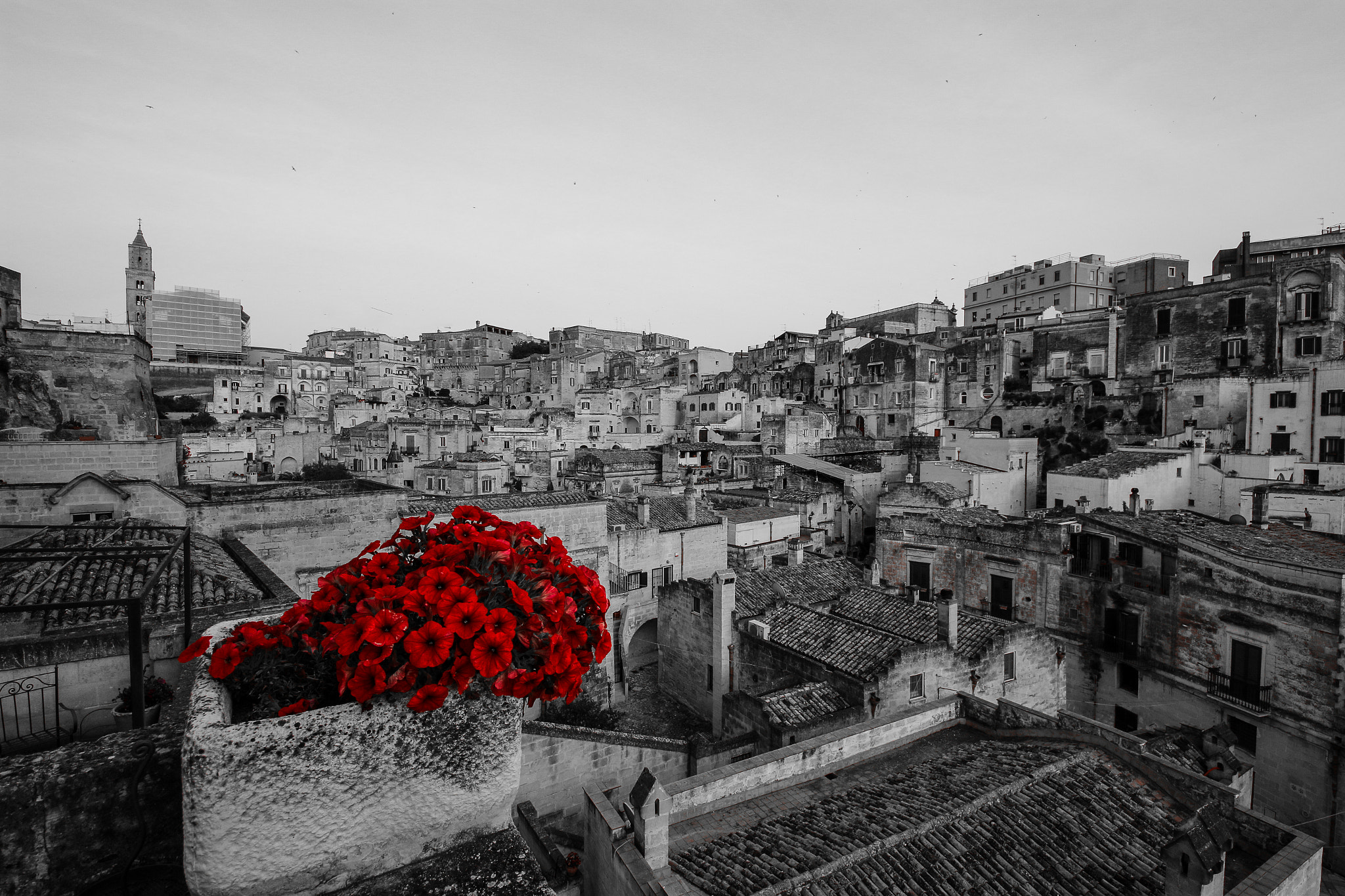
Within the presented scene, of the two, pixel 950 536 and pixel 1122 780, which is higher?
pixel 950 536

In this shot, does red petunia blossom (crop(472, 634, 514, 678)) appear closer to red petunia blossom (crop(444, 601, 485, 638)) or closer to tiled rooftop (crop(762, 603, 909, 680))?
red petunia blossom (crop(444, 601, 485, 638))

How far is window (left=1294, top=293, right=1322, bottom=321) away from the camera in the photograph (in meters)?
35.6

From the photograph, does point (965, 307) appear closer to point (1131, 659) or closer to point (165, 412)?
point (1131, 659)

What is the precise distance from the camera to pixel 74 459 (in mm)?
12508

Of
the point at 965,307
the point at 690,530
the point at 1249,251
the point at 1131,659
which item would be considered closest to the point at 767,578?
the point at 690,530

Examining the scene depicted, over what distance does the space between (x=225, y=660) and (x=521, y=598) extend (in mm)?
1158

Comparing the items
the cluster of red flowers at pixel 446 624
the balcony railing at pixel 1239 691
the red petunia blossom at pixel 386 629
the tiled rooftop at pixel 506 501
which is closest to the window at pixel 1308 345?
the balcony railing at pixel 1239 691

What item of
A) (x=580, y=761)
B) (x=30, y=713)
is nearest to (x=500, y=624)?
(x=30, y=713)

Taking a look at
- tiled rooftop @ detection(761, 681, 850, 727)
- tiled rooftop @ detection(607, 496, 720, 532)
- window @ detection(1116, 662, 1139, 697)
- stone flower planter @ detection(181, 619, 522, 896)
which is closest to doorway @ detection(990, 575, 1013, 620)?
window @ detection(1116, 662, 1139, 697)

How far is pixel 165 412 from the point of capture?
6103 cm

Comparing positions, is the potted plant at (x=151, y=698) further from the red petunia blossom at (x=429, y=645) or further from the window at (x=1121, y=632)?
the window at (x=1121, y=632)

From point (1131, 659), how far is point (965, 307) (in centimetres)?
6130

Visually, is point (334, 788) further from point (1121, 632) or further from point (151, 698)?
point (1121, 632)

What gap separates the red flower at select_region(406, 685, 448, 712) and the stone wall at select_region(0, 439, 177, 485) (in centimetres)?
1351
